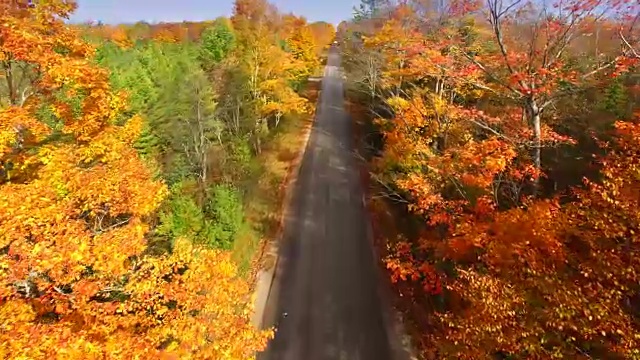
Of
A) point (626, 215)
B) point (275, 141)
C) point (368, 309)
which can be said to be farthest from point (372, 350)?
point (275, 141)

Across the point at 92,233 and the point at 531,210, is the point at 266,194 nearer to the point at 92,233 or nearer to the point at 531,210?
the point at 92,233

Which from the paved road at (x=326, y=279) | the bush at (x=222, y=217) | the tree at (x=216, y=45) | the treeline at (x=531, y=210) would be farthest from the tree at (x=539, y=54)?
the tree at (x=216, y=45)

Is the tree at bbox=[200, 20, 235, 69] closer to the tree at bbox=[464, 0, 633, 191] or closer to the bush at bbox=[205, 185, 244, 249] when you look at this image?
the bush at bbox=[205, 185, 244, 249]

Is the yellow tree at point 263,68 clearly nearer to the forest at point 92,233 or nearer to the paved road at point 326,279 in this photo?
the paved road at point 326,279

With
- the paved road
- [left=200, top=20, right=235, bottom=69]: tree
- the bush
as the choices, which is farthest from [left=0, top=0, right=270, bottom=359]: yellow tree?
[left=200, top=20, right=235, bottom=69]: tree

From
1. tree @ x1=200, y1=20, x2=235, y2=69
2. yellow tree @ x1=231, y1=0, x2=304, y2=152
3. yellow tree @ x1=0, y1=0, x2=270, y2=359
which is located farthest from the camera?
tree @ x1=200, y1=20, x2=235, y2=69

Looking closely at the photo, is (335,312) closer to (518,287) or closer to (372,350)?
(372,350)
